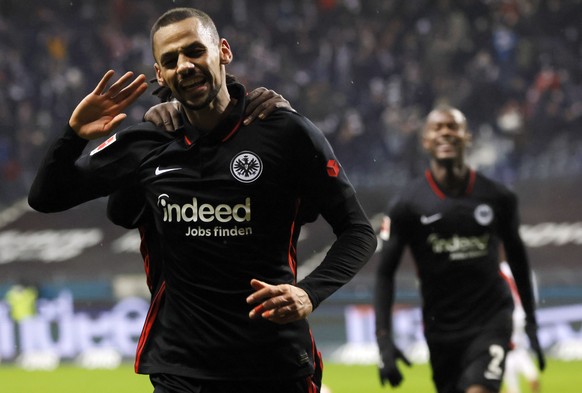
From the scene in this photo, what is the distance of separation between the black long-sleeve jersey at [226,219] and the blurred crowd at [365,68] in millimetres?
12576

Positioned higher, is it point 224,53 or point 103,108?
point 224,53

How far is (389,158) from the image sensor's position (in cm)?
1714

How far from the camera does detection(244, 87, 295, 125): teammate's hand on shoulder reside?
3867 millimetres

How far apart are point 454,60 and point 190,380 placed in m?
15.1

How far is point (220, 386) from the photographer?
12.2 feet

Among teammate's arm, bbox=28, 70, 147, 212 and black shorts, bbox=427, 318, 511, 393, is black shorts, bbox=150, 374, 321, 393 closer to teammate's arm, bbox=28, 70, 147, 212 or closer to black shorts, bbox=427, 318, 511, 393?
teammate's arm, bbox=28, 70, 147, 212

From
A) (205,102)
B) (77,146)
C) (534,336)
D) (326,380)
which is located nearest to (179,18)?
(205,102)

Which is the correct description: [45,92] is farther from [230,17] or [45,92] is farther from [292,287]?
[292,287]

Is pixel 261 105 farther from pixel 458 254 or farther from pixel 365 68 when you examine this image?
pixel 365 68

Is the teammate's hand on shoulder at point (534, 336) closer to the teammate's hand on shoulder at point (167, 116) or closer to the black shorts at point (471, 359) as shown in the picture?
the black shorts at point (471, 359)

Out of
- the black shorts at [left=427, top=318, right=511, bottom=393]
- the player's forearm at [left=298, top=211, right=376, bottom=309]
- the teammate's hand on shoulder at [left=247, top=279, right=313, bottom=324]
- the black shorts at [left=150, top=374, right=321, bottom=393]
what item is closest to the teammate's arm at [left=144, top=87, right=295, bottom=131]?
the player's forearm at [left=298, top=211, right=376, bottom=309]

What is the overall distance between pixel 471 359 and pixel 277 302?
2994mm

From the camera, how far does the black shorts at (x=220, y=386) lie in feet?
12.2

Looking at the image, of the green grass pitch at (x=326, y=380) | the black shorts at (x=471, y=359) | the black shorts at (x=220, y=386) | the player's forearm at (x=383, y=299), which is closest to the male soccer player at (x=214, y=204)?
the black shorts at (x=220, y=386)
